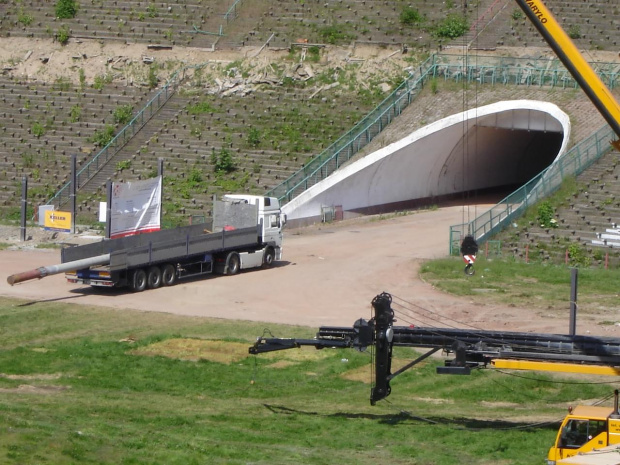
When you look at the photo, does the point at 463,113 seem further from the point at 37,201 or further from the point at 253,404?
the point at 253,404

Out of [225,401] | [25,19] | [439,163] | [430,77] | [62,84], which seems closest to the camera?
[225,401]

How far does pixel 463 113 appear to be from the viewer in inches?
2143

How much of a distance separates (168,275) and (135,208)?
3940 millimetres

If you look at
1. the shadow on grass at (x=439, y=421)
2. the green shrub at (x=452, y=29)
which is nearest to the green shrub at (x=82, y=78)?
the green shrub at (x=452, y=29)

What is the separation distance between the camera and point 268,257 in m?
43.2

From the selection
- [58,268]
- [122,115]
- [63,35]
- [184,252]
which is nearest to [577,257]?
[184,252]

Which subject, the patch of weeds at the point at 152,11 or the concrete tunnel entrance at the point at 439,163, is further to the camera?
the patch of weeds at the point at 152,11

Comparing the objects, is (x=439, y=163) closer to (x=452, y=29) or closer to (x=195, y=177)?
(x=452, y=29)

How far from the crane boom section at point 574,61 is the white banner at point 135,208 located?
870 inches

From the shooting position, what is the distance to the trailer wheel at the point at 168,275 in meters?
39.0

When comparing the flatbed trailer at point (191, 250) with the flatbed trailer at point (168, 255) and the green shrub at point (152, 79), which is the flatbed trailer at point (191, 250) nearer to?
the flatbed trailer at point (168, 255)

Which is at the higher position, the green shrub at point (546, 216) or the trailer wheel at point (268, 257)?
the green shrub at point (546, 216)

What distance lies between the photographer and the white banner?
40.9m

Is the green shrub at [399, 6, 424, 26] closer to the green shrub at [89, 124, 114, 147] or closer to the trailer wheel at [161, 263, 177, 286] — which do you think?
the green shrub at [89, 124, 114, 147]
